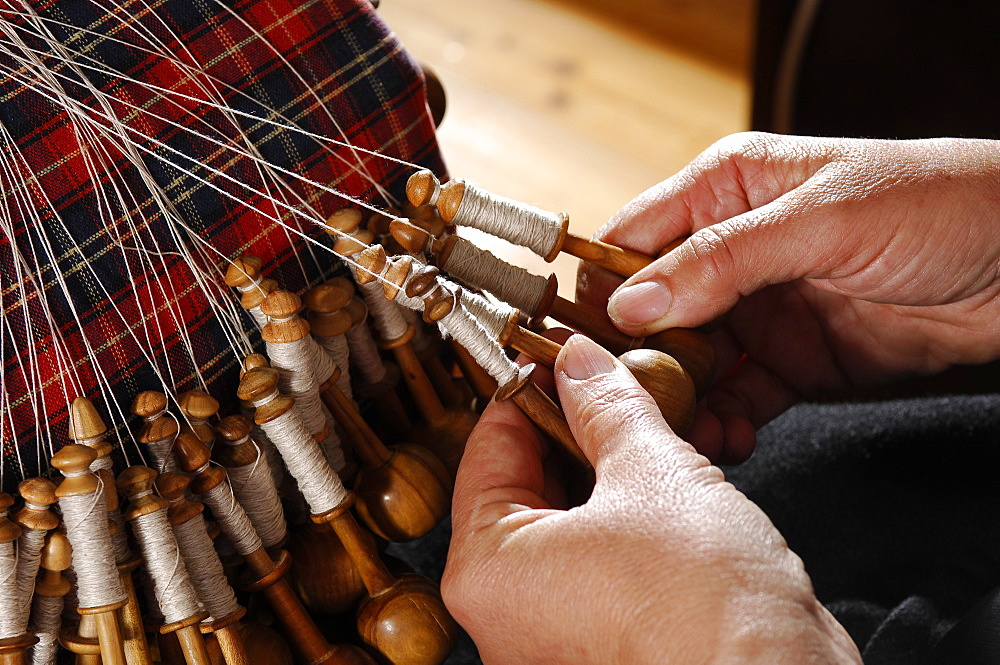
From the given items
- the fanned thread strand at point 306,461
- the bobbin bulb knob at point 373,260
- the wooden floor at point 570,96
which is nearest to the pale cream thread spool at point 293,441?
the fanned thread strand at point 306,461

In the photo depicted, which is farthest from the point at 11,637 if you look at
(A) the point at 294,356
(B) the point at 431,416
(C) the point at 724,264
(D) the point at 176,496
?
(C) the point at 724,264

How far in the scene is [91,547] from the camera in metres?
0.56

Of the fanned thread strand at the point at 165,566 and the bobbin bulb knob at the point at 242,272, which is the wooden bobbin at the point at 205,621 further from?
the bobbin bulb knob at the point at 242,272

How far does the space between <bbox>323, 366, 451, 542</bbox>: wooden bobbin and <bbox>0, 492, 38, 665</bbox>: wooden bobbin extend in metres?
0.24

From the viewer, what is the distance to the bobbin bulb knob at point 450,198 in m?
0.67

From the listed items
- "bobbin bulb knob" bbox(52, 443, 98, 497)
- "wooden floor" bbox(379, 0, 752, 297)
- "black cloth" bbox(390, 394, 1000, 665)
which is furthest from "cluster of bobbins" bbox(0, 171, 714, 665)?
"wooden floor" bbox(379, 0, 752, 297)

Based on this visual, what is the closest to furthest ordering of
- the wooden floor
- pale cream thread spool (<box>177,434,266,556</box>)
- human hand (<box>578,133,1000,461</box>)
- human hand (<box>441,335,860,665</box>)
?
human hand (<box>441,335,860,665</box>) → pale cream thread spool (<box>177,434,266,556</box>) → human hand (<box>578,133,1000,461</box>) → the wooden floor

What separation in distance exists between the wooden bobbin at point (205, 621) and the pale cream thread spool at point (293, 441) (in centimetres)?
7

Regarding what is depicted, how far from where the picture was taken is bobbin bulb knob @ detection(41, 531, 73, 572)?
57 cm

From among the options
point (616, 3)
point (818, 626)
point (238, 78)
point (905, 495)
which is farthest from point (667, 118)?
point (818, 626)

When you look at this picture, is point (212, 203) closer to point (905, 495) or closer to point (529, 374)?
point (529, 374)

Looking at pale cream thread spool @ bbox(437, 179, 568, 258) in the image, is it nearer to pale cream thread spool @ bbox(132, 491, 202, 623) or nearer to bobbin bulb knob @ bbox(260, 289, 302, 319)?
bobbin bulb knob @ bbox(260, 289, 302, 319)

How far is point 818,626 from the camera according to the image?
0.51 metres

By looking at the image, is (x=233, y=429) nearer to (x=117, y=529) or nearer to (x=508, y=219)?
(x=117, y=529)
